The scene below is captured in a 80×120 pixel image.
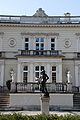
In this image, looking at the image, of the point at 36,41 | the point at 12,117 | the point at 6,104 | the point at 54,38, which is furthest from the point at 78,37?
the point at 12,117

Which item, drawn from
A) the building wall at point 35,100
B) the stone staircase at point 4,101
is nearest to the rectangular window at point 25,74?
the stone staircase at point 4,101

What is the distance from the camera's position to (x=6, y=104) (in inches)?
886

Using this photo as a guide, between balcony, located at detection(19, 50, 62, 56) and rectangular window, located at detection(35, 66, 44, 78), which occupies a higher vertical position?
balcony, located at detection(19, 50, 62, 56)

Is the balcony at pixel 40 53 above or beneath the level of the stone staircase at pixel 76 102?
above

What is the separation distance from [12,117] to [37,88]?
13.7m

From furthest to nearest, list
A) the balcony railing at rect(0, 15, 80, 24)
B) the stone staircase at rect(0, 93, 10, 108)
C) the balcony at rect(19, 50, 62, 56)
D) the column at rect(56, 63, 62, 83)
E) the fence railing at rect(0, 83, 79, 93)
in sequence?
1. the balcony railing at rect(0, 15, 80, 24)
2. the balcony at rect(19, 50, 62, 56)
3. the column at rect(56, 63, 62, 83)
4. the fence railing at rect(0, 83, 79, 93)
5. the stone staircase at rect(0, 93, 10, 108)

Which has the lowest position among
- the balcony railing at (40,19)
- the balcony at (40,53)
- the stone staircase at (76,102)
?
the stone staircase at (76,102)

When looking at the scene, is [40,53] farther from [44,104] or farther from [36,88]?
[44,104]

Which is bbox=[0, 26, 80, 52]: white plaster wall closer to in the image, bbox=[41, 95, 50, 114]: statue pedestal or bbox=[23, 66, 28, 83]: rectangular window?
bbox=[23, 66, 28, 83]: rectangular window

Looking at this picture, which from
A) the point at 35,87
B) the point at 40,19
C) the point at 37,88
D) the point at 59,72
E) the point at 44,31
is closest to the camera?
the point at 35,87

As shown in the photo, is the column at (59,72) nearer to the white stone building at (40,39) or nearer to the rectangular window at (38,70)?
the white stone building at (40,39)

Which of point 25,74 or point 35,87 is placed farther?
point 25,74

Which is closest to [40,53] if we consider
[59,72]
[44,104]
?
[59,72]

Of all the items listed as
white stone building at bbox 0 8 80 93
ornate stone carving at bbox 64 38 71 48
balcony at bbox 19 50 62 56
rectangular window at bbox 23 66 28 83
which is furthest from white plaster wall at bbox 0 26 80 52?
rectangular window at bbox 23 66 28 83
